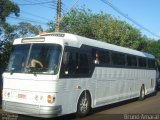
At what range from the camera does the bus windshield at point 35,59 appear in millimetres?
11477

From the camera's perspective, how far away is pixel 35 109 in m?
11.3

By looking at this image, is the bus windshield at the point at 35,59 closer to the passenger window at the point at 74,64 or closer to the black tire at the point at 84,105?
the passenger window at the point at 74,64

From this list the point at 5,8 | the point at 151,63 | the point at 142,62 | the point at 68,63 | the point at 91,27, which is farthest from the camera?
the point at 91,27

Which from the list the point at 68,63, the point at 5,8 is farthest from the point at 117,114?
the point at 5,8

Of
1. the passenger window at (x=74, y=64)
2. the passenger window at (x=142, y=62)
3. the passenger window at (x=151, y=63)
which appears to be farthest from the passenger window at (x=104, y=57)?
the passenger window at (x=151, y=63)

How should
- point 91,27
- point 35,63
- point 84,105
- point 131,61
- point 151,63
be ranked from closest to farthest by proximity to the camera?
point 35,63 < point 84,105 < point 131,61 < point 151,63 < point 91,27

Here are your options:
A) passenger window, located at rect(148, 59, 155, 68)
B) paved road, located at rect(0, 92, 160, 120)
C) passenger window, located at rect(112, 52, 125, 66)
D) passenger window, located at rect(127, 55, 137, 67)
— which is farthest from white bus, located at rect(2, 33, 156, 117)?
passenger window, located at rect(148, 59, 155, 68)

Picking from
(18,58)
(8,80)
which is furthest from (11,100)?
(18,58)

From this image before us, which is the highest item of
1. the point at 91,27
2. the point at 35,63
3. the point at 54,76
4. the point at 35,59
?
the point at 91,27

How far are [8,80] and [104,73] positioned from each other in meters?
4.46

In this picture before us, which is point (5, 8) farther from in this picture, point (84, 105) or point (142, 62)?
point (84, 105)

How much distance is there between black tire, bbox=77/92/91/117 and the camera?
41.9 ft

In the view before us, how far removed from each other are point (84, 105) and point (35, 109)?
2432 millimetres

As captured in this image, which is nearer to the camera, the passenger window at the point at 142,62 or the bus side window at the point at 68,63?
the bus side window at the point at 68,63
